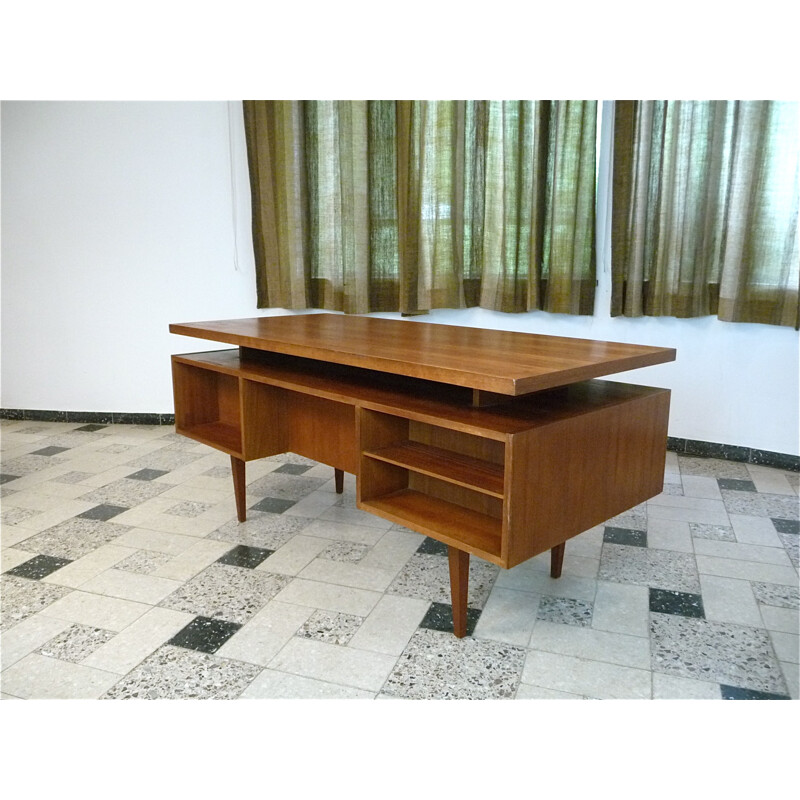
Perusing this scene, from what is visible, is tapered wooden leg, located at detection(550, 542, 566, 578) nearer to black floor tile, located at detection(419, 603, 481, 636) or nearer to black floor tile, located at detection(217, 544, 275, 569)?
black floor tile, located at detection(419, 603, 481, 636)

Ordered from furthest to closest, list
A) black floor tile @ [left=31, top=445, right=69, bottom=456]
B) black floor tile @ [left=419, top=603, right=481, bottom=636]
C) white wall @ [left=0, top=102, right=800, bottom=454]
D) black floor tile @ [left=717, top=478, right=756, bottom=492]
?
white wall @ [left=0, top=102, right=800, bottom=454], black floor tile @ [left=31, top=445, right=69, bottom=456], black floor tile @ [left=717, top=478, right=756, bottom=492], black floor tile @ [left=419, top=603, right=481, bottom=636]

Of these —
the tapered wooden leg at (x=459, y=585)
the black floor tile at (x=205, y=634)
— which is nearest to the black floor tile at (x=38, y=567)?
the black floor tile at (x=205, y=634)

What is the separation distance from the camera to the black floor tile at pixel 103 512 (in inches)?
122

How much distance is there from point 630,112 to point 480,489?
2691 millimetres

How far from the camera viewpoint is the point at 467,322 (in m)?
4.32

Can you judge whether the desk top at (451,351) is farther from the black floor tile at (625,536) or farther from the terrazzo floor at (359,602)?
the black floor tile at (625,536)

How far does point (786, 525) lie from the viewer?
9.72ft

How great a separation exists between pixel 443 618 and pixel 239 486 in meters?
1.13

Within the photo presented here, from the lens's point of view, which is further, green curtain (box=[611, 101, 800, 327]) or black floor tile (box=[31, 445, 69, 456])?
black floor tile (box=[31, 445, 69, 456])

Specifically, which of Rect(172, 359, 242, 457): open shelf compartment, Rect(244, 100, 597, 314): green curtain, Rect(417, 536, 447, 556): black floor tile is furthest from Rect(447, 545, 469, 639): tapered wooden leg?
Rect(244, 100, 597, 314): green curtain

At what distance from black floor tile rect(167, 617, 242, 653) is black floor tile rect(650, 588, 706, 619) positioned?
4.32 ft

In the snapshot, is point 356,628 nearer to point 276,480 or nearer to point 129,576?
point 129,576

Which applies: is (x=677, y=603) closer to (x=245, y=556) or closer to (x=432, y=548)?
(x=432, y=548)

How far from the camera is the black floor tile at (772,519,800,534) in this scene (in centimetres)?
291
